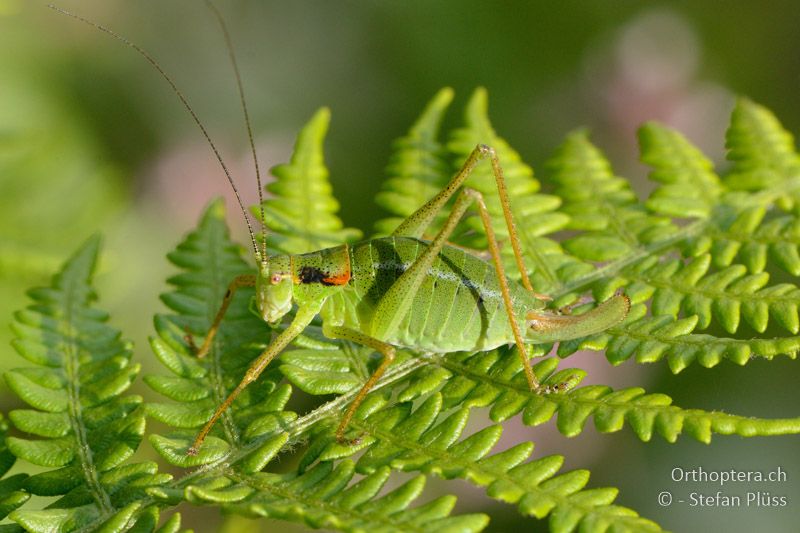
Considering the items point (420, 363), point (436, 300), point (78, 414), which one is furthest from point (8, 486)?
point (436, 300)

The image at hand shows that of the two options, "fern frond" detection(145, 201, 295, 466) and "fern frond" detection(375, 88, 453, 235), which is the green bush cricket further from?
"fern frond" detection(375, 88, 453, 235)

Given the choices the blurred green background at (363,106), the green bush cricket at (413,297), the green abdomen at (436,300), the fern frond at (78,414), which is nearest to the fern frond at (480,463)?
the green bush cricket at (413,297)

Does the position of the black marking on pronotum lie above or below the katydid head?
above

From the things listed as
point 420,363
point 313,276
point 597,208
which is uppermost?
point 597,208

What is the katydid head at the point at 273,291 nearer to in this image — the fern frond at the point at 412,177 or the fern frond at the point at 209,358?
the fern frond at the point at 209,358

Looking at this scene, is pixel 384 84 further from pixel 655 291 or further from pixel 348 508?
pixel 348 508

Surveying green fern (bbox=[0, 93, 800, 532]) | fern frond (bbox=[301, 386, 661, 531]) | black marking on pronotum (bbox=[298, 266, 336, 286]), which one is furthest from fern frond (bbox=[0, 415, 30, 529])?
black marking on pronotum (bbox=[298, 266, 336, 286])

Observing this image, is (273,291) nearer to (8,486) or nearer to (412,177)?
(412,177)
